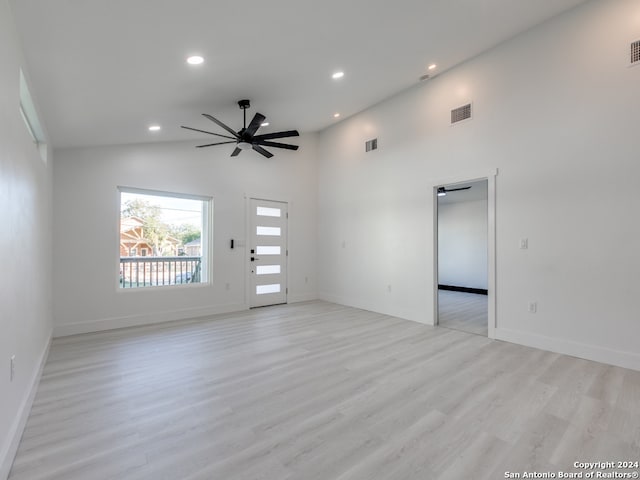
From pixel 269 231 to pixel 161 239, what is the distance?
2079 mm

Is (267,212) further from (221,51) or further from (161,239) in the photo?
(221,51)

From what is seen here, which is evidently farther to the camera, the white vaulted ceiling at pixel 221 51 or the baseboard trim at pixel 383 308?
the baseboard trim at pixel 383 308

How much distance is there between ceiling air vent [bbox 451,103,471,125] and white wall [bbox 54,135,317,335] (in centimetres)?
339

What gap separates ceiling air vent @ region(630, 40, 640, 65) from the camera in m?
3.22

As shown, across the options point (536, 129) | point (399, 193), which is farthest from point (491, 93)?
point (399, 193)

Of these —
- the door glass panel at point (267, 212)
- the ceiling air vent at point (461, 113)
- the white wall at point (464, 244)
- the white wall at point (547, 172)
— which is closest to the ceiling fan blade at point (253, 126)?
the door glass panel at point (267, 212)

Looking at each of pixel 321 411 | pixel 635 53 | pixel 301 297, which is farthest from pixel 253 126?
pixel 635 53

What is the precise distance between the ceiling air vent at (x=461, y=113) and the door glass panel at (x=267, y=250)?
13.4 ft

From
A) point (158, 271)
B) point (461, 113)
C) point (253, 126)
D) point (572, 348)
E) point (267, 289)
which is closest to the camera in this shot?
point (572, 348)

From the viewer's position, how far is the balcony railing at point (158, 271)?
510cm

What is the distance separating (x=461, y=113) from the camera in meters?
4.70

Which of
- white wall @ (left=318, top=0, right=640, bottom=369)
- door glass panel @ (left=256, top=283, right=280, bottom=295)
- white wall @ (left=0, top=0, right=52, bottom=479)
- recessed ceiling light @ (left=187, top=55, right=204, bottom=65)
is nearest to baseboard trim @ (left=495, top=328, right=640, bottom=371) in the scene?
white wall @ (left=318, top=0, right=640, bottom=369)

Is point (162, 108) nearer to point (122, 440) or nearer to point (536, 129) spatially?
point (122, 440)

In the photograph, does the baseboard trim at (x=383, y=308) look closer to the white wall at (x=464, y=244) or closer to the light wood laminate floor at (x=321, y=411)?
the light wood laminate floor at (x=321, y=411)
